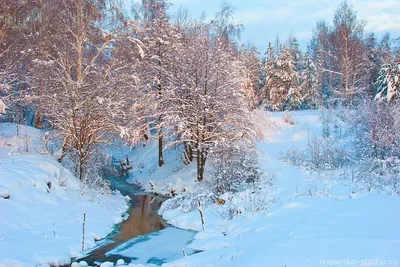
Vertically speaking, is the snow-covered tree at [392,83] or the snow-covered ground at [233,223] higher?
the snow-covered tree at [392,83]

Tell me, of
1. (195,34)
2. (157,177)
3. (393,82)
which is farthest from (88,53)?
(393,82)

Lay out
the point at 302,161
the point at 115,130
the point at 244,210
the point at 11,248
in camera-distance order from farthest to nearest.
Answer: the point at 302,161, the point at 115,130, the point at 244,210, the point at 11,248

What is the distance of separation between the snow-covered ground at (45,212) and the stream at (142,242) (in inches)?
16.3

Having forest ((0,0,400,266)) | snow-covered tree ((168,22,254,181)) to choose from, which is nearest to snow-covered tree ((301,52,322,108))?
forest ((0,0,400,266))

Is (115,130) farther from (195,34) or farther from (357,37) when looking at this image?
(357,37)

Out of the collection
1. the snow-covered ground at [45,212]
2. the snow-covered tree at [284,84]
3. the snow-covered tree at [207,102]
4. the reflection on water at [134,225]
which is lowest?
the reflection on water at [134,225]

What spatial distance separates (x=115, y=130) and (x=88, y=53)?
13.5ft

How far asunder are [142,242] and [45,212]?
321 centimetres

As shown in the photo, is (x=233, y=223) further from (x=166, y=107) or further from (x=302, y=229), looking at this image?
(x=166, y=107)

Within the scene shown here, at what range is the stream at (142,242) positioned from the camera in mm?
8727

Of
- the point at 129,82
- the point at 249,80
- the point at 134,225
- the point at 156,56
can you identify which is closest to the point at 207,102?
the point at 129,82

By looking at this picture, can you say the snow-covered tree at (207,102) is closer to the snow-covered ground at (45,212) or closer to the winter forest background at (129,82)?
the winter forest background at (129,82)

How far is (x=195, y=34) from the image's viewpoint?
Answer: 62.2 ft

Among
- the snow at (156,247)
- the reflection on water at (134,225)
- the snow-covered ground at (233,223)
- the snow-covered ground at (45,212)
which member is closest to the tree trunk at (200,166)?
the snow-covered ground at (233,223)
